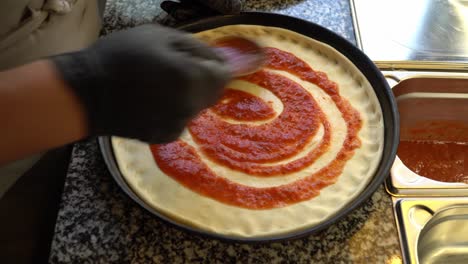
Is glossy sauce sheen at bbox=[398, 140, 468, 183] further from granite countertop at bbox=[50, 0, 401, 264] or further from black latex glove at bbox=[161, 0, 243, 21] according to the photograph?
black latex glove at bbox=[161, 0, 243, 21]

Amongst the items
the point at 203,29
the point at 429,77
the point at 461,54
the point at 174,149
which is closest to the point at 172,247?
the point at 174,149

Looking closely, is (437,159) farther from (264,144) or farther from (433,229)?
(264,144)

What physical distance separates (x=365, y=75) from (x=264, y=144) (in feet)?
0.98

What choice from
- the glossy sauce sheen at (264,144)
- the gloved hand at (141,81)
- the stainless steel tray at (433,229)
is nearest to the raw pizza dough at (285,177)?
the glossy sauce sheen at (264,144)

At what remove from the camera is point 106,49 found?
61 cm

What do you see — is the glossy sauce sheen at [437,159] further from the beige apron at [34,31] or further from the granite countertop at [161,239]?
the beige apron at [34,31]

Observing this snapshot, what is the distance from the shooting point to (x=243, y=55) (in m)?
0.97

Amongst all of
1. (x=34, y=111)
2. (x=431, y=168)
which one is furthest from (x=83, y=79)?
(x=431, y=168)

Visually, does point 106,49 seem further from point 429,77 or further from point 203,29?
point 429,77

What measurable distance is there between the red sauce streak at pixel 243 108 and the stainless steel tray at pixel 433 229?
32 centimetres

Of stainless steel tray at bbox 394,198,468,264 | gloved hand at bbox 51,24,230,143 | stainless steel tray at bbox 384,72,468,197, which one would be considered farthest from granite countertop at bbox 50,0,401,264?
stainless steel tray at bbox 384,72,468,197

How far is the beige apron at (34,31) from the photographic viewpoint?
2.70ft

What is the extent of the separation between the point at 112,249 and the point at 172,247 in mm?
105

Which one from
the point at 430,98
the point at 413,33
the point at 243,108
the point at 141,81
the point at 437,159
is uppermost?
the point at 141,81
